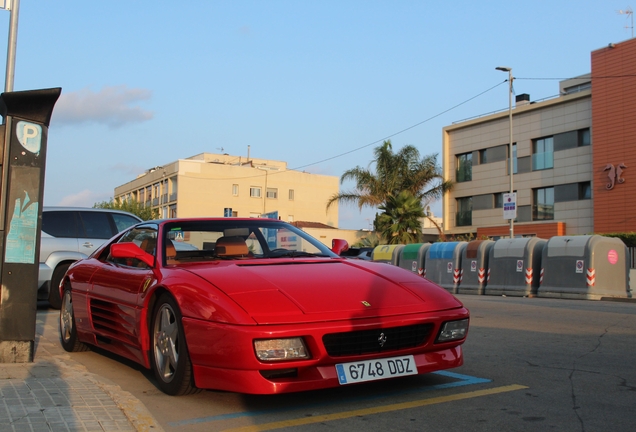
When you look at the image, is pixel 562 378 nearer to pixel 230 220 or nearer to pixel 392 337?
pixel 392 337

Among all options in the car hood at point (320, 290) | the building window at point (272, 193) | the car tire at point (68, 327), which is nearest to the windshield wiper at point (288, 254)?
the car hood at point (320, 290)

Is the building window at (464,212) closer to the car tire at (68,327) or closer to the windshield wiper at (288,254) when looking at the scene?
the car tire at (68,327)

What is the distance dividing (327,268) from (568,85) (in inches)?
1773

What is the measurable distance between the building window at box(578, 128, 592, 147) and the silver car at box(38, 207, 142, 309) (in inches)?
1270

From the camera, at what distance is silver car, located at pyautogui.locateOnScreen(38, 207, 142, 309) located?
11.7 m

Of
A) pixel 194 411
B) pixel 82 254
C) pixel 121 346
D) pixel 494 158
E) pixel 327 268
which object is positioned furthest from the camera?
pixel 494 158

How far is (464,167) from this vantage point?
4716 centimetres

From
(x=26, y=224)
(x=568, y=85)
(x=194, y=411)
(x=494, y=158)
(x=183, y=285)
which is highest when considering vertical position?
(x=568, y=85)

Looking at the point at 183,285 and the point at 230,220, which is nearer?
the point at 183,285

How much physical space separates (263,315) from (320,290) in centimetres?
53

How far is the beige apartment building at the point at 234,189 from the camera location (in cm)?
7544

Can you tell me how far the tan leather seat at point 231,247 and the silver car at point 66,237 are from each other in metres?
6.83

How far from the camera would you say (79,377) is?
5305 millimetres

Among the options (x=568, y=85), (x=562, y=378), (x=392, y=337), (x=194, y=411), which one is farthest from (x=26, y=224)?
(x=568, y=85)
